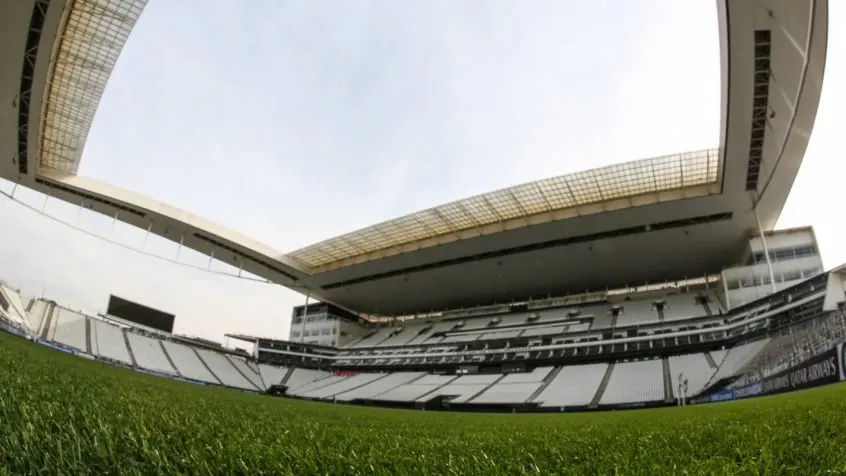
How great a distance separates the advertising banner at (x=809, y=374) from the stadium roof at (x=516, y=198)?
12.0m

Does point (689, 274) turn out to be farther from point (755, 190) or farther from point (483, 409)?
point (483, 409)

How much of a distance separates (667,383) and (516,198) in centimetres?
1700

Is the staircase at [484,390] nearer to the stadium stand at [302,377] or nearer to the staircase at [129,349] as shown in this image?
the stadium stand at [302,377]

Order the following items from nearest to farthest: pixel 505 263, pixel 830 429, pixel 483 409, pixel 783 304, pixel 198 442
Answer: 1. pixel 198 442
2. pixel 830 429
3. pixel 783 304
4. pixel 483 409
5. pixel 505 263

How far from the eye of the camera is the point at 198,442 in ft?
7.09

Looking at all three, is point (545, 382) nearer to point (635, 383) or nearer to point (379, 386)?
point (635, 383)

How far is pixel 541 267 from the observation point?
151 ft

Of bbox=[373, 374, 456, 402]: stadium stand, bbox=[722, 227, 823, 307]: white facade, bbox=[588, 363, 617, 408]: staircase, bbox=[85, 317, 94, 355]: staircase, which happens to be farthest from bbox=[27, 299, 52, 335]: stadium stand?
bbox=[722, 227, 823, 307]: white facade

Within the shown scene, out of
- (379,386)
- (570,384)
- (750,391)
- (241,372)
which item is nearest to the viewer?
(750,391)

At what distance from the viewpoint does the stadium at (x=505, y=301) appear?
7.11 meters

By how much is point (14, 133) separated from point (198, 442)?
40.2 metres

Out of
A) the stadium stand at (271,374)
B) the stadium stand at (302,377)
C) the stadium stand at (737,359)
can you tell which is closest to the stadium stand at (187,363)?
the stadium stand at (271,374)

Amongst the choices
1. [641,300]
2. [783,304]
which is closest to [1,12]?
[783,304]

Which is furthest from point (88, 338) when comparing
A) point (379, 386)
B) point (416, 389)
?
point (416, 389)
